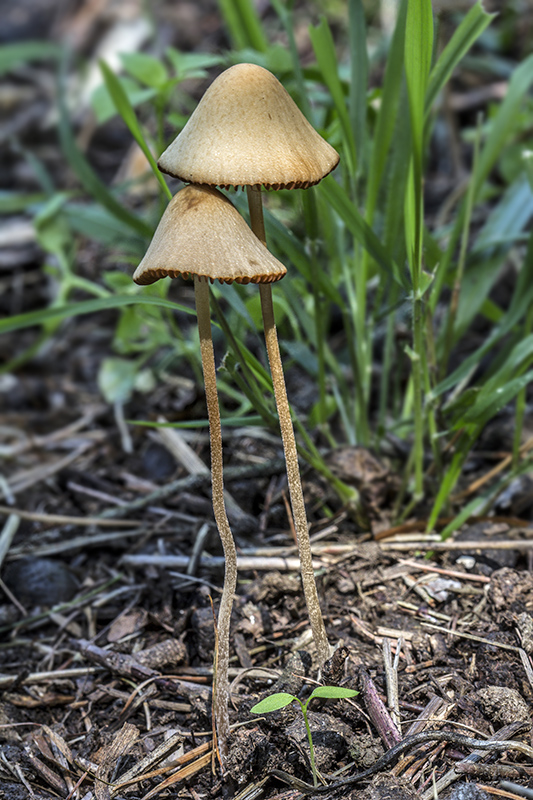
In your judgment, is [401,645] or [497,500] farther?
[497,500]

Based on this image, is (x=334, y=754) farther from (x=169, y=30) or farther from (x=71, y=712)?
(x=169, y=30)

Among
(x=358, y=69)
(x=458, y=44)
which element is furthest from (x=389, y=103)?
(x=458, y=44)

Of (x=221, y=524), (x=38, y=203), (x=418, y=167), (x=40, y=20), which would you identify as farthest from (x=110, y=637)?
(x=40, y=20)

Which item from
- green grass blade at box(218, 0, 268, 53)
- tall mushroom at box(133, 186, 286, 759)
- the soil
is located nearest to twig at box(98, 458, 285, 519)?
the soil

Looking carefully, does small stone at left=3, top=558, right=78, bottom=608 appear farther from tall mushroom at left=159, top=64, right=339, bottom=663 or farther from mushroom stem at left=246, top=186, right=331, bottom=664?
tall mushroom at left=159, top=64, right=339, bottom=663

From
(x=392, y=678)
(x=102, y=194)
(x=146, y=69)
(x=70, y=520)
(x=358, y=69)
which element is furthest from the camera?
(x=102, y=194)

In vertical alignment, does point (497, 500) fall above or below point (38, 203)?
below

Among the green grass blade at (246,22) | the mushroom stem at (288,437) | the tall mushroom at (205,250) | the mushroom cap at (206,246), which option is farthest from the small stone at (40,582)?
the green grass blade at (246,22)

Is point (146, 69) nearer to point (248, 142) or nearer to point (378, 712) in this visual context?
point (248, 142)
